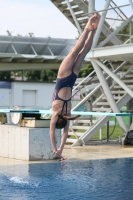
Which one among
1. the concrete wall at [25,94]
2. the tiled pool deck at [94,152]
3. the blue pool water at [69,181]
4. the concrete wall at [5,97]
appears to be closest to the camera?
the blue pool water at [69,181]

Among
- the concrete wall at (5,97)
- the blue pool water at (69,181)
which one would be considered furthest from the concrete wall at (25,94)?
the blue pool water at (69,181)

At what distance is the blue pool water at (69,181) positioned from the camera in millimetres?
9930

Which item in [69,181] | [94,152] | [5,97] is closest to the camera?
[69,181]

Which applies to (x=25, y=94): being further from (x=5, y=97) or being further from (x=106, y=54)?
(x=106, y=54)

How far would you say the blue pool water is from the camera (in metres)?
9.93

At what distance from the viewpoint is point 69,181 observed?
464 inches

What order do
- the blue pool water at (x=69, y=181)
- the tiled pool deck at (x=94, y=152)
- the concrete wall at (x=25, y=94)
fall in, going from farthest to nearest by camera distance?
the concrete wall at (x=25, y=94), the tiled pool deck at (x=94, y=152), the blue pool water at (x=69, y=181)

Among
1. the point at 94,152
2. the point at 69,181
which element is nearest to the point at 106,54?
the point at 94,152

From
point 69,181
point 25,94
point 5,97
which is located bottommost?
point 69,181

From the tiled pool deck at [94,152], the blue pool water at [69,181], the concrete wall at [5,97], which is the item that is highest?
the concrete wall at [5,97]

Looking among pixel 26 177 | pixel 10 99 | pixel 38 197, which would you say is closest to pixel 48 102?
pixel 10 99

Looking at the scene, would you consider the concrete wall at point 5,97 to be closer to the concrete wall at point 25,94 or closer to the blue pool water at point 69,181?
the concrete wall at point 25,94

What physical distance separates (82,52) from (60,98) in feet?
2.38

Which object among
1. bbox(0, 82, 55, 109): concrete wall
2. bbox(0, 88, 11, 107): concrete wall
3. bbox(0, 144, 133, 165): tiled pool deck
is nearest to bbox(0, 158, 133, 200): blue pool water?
bbox(0, 144, 133, 165): tiled pool deck
